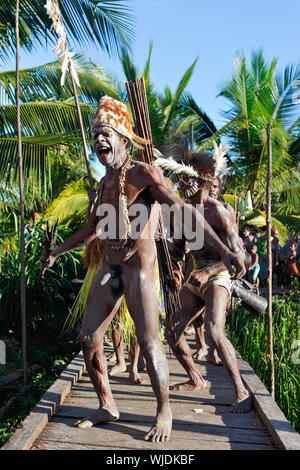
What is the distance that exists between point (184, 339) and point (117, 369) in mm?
881

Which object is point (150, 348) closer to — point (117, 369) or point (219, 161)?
point (117, 369)

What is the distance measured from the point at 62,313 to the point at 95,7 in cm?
492

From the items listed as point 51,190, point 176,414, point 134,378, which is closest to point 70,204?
point 51,190

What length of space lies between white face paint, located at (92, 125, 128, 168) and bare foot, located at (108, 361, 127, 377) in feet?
7.13

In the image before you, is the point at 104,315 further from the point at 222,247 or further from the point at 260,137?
the point at 260,137

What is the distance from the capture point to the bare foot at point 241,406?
3.55 metres

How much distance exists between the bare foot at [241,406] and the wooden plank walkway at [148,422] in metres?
0.05

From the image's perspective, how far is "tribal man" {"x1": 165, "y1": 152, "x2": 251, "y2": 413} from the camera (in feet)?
12.2

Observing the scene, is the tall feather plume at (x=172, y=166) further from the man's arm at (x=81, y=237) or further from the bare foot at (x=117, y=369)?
the bare foot at (x=117, y=369)

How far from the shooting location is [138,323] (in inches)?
120

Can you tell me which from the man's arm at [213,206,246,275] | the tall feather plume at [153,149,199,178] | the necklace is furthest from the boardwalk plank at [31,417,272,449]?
the tall feather plume at [153,149,199,178]

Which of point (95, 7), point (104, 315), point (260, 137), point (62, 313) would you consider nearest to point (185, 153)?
point (104, 315)

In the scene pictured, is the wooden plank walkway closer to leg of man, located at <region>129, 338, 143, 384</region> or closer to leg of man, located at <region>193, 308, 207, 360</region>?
leg of man, located at <region>129, 338, 143, 384</region>

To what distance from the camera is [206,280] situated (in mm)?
3949
